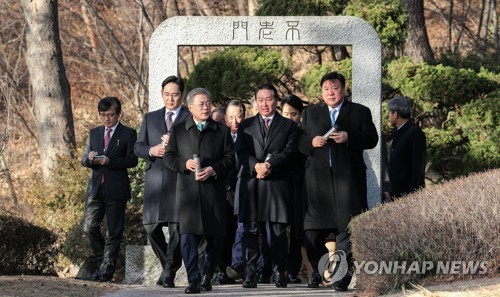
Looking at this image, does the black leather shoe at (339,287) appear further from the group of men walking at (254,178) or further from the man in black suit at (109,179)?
the man in black suit at (109,179)

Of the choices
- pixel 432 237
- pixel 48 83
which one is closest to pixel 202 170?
pixel 432 237

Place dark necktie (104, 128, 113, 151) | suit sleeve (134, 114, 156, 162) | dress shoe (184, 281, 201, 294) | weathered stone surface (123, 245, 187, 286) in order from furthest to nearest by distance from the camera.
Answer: weathered stone surface (123, 245, 187, 286) → dark necktie (104, 128, 113, 151) → suit sleeve (134, 114, 156, 162) → dress shoe (184, 281, 201, 294)

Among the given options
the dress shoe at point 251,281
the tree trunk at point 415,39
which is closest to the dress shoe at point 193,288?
the dress shoe at point 251,281

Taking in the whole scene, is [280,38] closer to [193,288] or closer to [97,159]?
[97,159]

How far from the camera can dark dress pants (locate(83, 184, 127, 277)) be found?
38.1 ft

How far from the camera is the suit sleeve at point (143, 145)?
11.1 metres

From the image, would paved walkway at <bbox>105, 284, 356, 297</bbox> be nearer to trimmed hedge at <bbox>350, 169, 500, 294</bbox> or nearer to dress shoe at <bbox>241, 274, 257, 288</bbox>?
dress shoe at <bbox>241, 274, 257, 288</bbox>

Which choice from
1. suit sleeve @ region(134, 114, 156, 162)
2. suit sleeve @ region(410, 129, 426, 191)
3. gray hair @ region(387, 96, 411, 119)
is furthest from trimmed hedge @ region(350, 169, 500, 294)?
suit sleeve @ region(134, 114, 156, 162)

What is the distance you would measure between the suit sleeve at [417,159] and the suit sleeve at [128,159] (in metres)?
2.87

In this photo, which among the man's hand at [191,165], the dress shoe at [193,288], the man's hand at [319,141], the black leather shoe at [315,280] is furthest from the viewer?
the black leather shoe at [315,280]

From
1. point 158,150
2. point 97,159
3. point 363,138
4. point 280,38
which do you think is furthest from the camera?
point 280,38

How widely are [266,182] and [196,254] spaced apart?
1.07m

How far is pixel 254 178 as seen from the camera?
35.8ft

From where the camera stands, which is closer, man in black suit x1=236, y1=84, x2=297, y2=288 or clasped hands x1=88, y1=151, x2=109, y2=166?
man in black suit x1=236, y1=84, x2=297, y2=288
